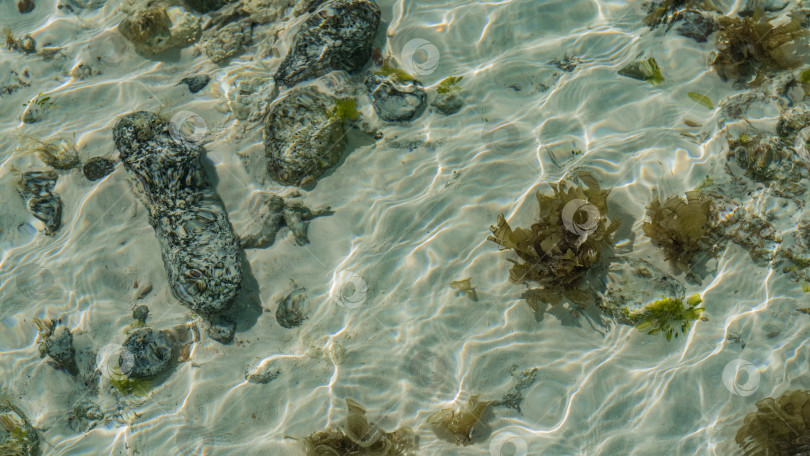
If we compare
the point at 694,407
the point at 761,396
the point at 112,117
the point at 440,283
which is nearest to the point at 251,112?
the point at 112,117

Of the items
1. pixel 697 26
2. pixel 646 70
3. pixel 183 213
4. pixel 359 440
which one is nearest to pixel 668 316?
pixel 646 70

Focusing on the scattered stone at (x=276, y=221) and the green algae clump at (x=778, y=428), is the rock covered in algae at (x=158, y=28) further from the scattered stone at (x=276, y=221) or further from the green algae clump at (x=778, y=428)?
the green algae clump at (x=778, y=428)

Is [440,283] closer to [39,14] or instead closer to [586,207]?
[586,207]

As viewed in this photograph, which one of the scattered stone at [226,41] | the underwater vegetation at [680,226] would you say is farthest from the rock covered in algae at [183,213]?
the underwater vegetation at [680,226]

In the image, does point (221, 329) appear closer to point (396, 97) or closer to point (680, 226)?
point (396, 97)

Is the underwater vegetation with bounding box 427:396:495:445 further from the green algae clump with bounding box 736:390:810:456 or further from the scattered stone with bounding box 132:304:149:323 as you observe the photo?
the scattered stone with bounding box 132:304:149:323
